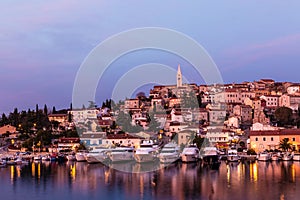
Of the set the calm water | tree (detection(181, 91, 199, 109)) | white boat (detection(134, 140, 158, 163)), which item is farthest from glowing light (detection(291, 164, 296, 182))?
tree (detection(181, 91, 199, 109))

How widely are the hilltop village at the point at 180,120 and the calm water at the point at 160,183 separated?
27.6 ft

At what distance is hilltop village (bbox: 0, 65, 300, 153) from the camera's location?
104 ft

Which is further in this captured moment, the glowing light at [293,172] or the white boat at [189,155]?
the white boat at [189,155]

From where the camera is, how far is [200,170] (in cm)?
2097

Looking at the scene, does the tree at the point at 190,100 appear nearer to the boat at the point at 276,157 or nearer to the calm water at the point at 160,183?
the boat at the point at 276,157

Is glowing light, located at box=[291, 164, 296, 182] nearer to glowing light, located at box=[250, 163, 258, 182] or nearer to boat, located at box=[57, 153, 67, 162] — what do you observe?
glowing light, located at box=[250, 163, 258, 182]

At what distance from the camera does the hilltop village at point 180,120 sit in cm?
3158

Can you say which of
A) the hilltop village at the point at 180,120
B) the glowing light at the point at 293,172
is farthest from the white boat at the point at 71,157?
the glowing light at the point at 293,172

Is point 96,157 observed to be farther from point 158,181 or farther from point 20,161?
point 158,181

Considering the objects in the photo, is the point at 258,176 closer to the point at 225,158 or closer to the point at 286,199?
the point at 286,199

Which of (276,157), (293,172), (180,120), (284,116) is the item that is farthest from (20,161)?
(284,116)

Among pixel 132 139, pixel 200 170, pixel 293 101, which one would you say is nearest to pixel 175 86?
pixel 293 101

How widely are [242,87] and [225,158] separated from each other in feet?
82.9

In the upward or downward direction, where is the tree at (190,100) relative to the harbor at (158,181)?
upward
